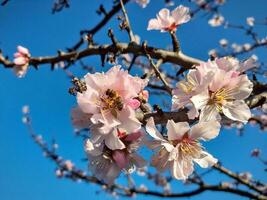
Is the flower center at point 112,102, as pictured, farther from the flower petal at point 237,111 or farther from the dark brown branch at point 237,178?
the dark brown branch at point 237,178

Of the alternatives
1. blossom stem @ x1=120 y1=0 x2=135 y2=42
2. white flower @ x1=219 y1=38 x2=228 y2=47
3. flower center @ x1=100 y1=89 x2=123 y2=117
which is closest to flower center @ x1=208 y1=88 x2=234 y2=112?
flower center @ x1=100 y1=89 x2=123 y2=117

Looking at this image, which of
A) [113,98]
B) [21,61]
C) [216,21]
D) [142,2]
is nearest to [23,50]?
[21,61]

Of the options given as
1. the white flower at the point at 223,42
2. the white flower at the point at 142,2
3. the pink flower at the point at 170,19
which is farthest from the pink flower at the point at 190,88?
the white flower at the point at 223,42

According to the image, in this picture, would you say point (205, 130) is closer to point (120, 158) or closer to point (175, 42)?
point (120, 158)

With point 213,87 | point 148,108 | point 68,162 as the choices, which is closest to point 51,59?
point 148,108

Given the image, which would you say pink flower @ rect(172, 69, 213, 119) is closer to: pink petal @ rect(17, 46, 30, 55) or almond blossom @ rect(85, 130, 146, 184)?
almond blossom @ rect(85, 130, 146, 184)
